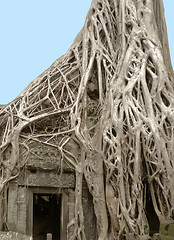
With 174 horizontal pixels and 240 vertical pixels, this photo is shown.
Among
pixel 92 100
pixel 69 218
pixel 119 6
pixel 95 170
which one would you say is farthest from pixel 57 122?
pixel 119 6

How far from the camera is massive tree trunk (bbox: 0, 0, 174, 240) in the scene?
22.1ft

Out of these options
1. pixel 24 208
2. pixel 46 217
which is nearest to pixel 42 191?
pixel 24 208

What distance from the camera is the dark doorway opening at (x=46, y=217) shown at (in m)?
9.82

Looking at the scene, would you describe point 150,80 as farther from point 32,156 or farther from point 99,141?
point 32,156

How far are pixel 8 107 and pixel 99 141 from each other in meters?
2.10

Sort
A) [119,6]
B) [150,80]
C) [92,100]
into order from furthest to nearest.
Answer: [119,6], [92,100], [150,80]

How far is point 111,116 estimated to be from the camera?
24.0 feet

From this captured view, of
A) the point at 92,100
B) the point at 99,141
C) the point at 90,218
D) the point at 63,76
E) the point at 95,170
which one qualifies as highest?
the point at 63,76

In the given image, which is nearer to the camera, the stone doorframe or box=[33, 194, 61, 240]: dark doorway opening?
the stone doorframe

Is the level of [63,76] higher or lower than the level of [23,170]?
higher

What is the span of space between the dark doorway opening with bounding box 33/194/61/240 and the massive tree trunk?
2403mm

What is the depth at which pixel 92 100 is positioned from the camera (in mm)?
8414

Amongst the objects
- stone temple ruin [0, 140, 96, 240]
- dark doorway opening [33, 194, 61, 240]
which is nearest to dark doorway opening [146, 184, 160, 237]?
stone temple ruin [0, 140, 96, 240]

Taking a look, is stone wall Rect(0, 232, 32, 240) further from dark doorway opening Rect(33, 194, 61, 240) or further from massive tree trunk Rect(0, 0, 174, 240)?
dark doorway opening Rect(33, 194, 61, 240)
